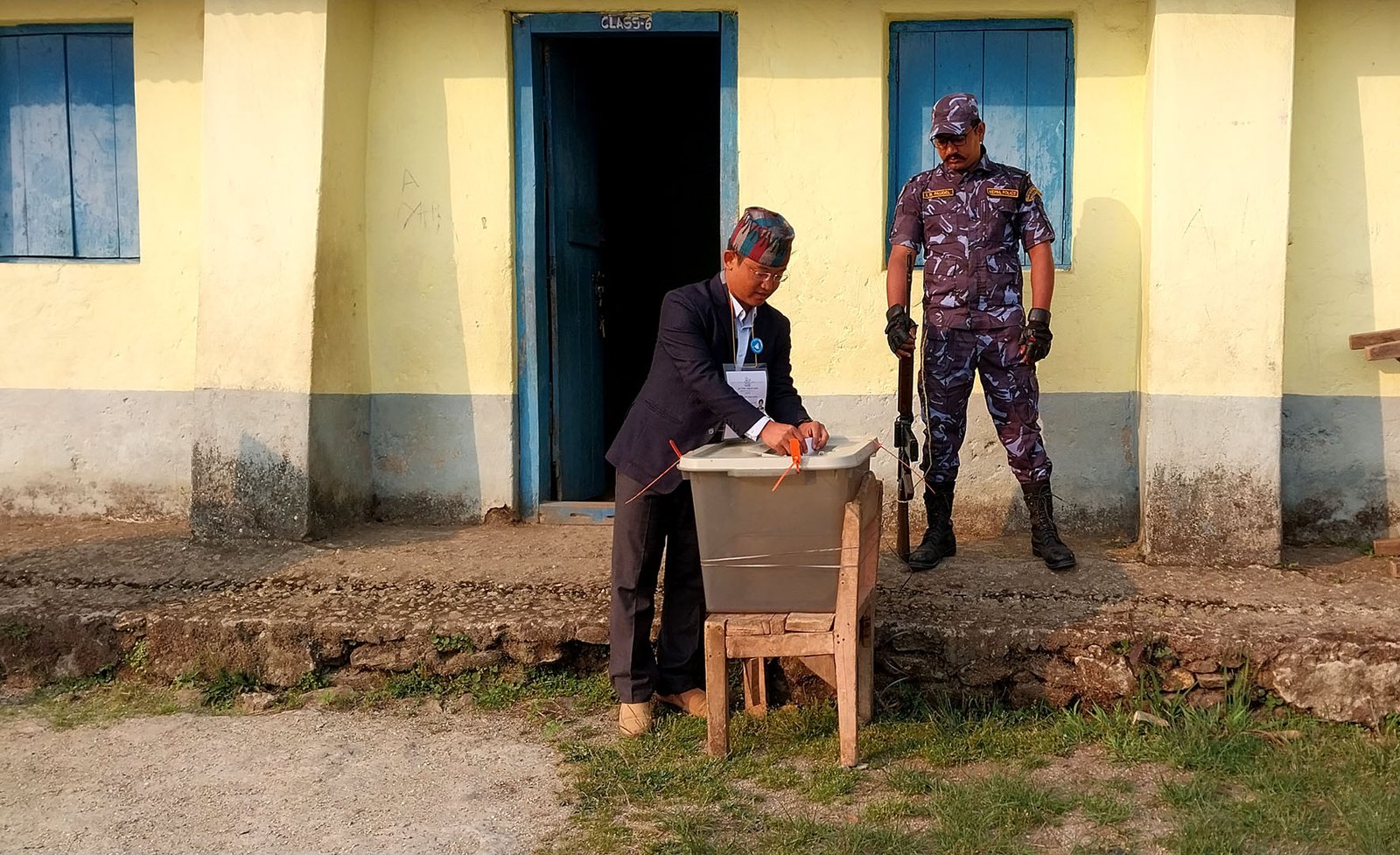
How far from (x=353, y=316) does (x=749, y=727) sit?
316 cm

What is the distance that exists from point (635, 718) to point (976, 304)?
2.22 meters

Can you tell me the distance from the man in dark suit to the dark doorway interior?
2.25 m

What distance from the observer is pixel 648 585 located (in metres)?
4.16

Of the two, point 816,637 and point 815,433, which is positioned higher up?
point 815,433

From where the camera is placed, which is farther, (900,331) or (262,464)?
(262,464)

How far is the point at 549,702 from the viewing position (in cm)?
460

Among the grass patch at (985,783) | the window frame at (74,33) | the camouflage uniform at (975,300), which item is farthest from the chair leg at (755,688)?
the window frame at (74,33)

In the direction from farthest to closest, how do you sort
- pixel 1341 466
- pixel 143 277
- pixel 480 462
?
1. pixel 143 277
2. pixel 480 462
3. pixel 1341 466

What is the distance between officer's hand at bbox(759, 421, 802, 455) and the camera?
364 cm

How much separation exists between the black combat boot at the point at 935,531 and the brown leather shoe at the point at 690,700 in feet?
4.14

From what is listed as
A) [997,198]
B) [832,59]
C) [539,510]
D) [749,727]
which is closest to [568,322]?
[539,510]

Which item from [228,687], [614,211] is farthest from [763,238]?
[614,211]

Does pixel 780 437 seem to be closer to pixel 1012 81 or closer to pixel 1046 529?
pixel 1046 529

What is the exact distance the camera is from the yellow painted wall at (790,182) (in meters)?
5.73
